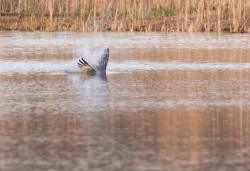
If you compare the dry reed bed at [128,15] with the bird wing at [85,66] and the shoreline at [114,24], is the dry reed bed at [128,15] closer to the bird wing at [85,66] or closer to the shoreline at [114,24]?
the shoreline at [114,24]

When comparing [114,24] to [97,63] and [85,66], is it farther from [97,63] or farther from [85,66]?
[85,66]

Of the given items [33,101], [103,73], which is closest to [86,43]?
[103,73]

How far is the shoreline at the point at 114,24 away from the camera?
3744 cm

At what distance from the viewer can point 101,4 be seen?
133 ft

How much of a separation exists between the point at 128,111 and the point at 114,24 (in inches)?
872

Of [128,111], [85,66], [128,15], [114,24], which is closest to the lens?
[128,111]

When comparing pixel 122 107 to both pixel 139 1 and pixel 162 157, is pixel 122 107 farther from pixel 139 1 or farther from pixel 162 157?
pixel 139 1

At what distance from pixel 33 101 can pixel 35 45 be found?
15184 millimetres

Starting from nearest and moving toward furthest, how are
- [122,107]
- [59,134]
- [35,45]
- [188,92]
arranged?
[59,134], [122,107], [188,92], [35,45]

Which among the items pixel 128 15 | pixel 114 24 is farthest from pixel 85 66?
pixel 128 15

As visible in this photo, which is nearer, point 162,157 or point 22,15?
point 162,157

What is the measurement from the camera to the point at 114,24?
1523 inches

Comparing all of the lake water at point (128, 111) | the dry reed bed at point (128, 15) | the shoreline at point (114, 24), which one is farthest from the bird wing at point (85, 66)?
the shoreline at point (114, 24)

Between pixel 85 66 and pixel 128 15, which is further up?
pixel 128 15
